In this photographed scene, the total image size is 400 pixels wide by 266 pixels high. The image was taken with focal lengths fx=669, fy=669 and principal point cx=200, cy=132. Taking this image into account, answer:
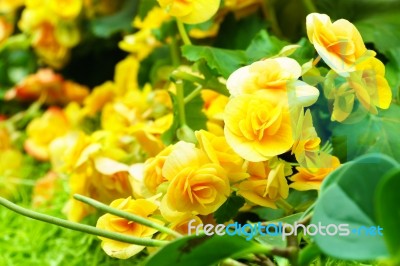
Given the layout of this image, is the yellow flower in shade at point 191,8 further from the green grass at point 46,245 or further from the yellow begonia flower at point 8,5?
the yellow begonia flower at point 8,5

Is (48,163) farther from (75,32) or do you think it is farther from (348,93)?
(348,93)

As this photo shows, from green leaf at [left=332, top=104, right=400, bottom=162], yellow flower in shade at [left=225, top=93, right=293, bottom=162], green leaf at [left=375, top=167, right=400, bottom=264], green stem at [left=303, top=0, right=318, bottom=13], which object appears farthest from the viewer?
green stem at [left=303, top=0, right=318, bottom=13]

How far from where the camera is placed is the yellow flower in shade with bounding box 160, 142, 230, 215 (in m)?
0.54

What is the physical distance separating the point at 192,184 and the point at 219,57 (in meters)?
0.17

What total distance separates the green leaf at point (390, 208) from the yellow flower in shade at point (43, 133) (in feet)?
2.25

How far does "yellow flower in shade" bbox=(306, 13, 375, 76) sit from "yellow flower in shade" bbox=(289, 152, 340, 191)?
8 centimetres

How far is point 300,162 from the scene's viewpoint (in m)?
0.53

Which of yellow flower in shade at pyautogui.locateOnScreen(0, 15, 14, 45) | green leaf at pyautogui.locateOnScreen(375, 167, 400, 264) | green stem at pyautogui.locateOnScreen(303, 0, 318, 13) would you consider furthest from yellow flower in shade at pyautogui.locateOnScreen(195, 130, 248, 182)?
yellow flower in shade at pyautogui.locateOnScreen(0, 15, 14, 45)

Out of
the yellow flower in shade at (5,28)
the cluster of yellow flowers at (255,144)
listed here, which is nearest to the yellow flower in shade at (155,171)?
the cluster of yellow flowers at (255,144)

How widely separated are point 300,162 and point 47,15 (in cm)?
64

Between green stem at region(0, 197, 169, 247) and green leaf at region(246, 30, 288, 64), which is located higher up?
green stem at region(0, 197, 169, 247)

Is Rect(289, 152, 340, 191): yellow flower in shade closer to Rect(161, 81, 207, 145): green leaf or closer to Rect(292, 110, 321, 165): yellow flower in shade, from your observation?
Rect(292, 110, 321, 165): yellow flower in shade

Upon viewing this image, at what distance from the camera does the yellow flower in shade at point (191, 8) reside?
2.03ft

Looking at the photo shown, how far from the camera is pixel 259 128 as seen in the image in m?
0.52
